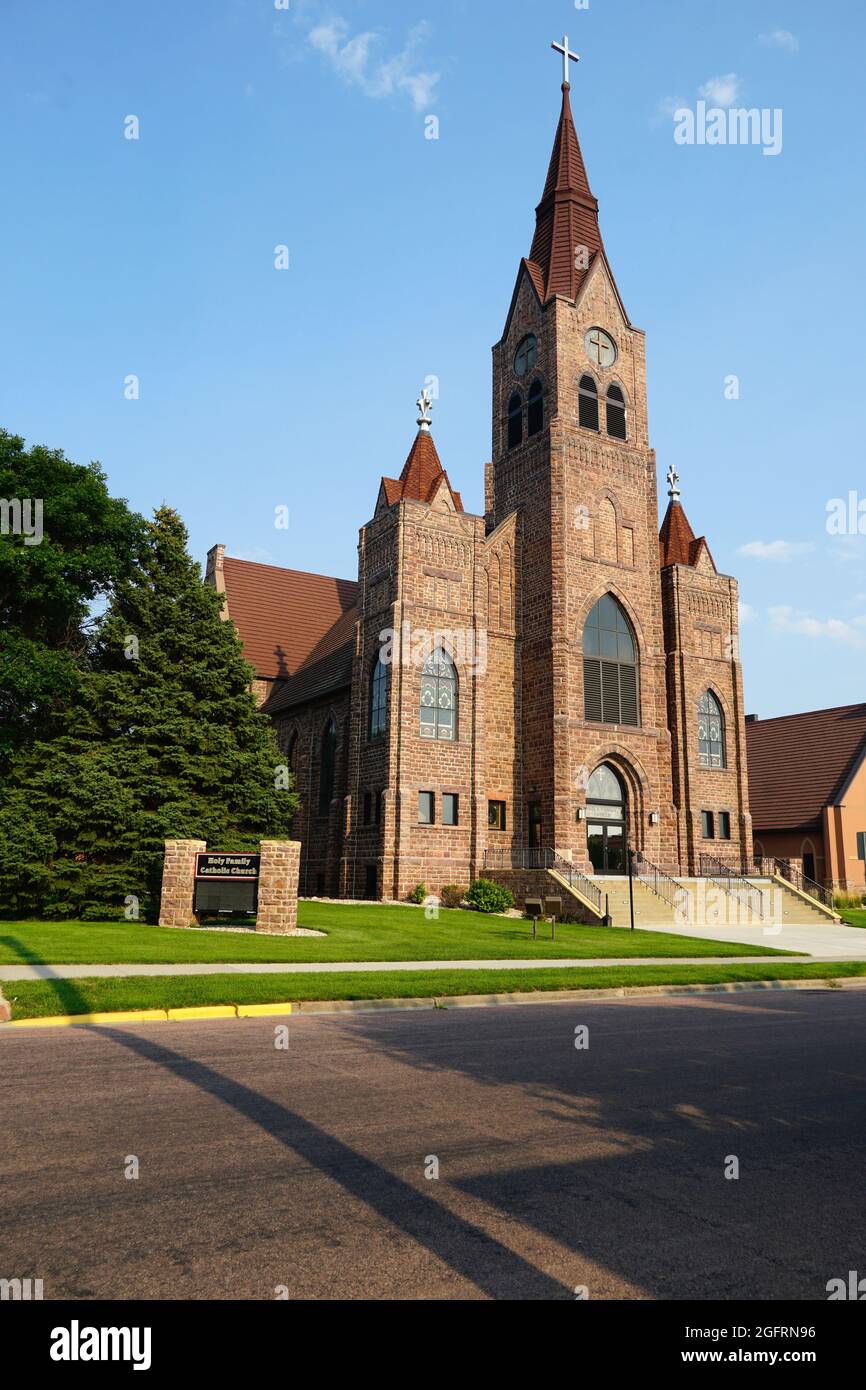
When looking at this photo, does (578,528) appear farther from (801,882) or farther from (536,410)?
(801,882)

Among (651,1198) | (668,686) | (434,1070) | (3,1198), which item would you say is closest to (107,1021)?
(434,1070)

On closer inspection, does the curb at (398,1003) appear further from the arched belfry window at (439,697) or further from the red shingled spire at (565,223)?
the red shingled spire at (565,223)

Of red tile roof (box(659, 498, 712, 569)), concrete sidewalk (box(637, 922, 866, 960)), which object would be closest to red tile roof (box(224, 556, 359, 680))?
red tile roof (box(659, 498, 712, 569))

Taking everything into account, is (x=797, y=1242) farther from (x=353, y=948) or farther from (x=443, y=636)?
(x=443, y=636)

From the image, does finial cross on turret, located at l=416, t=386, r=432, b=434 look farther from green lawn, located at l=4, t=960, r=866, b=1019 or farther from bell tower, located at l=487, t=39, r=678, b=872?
green lawn, located at l=4, t=960, r=866, b=1019

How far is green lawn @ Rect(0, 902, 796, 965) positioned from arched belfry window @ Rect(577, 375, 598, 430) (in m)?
22.5

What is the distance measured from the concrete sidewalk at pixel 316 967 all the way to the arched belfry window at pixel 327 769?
21.8 m

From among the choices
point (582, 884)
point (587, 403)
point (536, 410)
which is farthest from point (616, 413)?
point (582, 884)

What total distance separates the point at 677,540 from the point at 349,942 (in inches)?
1153

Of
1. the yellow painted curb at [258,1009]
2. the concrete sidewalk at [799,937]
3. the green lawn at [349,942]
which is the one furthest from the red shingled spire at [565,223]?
the yellow painted curb at [258,1009]

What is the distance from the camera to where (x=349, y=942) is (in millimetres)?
19969

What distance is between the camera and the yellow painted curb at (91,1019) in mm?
10383

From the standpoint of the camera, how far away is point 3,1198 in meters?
4.89
